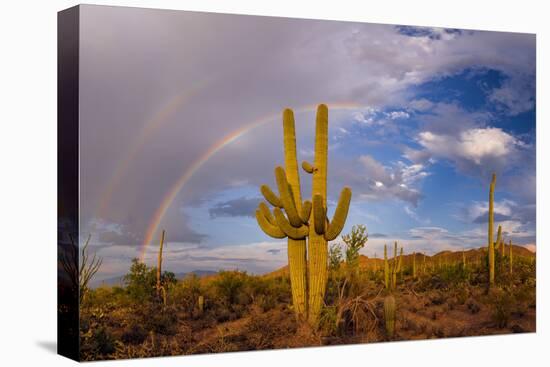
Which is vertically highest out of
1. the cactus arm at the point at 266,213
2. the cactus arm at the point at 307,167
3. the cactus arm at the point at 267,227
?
the cactus arm at the point at 307,167

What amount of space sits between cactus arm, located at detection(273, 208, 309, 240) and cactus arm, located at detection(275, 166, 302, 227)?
0.32ft

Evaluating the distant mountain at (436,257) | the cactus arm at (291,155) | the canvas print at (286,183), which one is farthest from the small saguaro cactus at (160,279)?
the cactus arm at (291,155)

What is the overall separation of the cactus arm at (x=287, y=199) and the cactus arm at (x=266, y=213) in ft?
0.87

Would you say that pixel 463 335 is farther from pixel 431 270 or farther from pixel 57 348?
pixel 57 348

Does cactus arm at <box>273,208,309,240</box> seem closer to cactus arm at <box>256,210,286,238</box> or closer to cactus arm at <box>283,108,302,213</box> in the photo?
cactus arm at <box>256,210,286,238</box>

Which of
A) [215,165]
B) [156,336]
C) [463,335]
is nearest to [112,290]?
[156,336]

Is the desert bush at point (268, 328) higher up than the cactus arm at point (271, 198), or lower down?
lower down

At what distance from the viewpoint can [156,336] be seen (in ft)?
56.9

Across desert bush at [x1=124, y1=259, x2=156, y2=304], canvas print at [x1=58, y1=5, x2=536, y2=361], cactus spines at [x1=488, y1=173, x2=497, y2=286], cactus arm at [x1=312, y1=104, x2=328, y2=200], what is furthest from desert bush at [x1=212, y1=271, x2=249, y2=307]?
cactus spines at [x1=488, y1=173, x2=497, y2=286]

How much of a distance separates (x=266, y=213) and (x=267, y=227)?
9.2 inches

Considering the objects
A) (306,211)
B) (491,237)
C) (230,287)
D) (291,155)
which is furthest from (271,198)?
(491,237)

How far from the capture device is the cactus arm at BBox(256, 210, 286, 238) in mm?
18391

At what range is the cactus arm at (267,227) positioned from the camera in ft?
60.3

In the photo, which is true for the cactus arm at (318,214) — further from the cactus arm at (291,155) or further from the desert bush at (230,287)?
the desert bush at (230,287)
